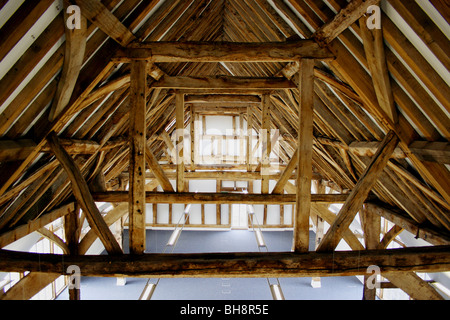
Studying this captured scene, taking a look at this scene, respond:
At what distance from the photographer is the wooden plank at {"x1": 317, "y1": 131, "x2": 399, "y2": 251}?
116 inches

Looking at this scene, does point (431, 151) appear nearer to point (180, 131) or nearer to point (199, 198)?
point (199, 198)

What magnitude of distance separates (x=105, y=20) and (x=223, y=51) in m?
1.29

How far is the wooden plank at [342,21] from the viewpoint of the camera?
234 cm

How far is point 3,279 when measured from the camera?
5.94 m

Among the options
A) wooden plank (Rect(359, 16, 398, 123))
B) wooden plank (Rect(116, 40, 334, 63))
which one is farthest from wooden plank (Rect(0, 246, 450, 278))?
wooden plank (Rect(116, 40, 334, 63))

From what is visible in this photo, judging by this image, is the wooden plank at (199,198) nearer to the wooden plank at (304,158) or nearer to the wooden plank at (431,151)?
the wooden plank at (304,158)

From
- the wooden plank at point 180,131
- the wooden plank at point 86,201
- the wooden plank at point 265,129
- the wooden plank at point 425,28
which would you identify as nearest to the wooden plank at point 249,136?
the wooden plank at point 265,129

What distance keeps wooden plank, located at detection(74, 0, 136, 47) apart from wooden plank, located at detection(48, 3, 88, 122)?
9cm

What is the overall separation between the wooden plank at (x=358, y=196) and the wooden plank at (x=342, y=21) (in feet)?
4.22

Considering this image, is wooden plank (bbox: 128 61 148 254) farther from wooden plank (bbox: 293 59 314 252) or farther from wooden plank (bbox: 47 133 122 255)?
wooden plank (bbox: 293 59 314 252)

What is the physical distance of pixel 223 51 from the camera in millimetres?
3193

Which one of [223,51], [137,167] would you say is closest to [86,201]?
[137,167]
